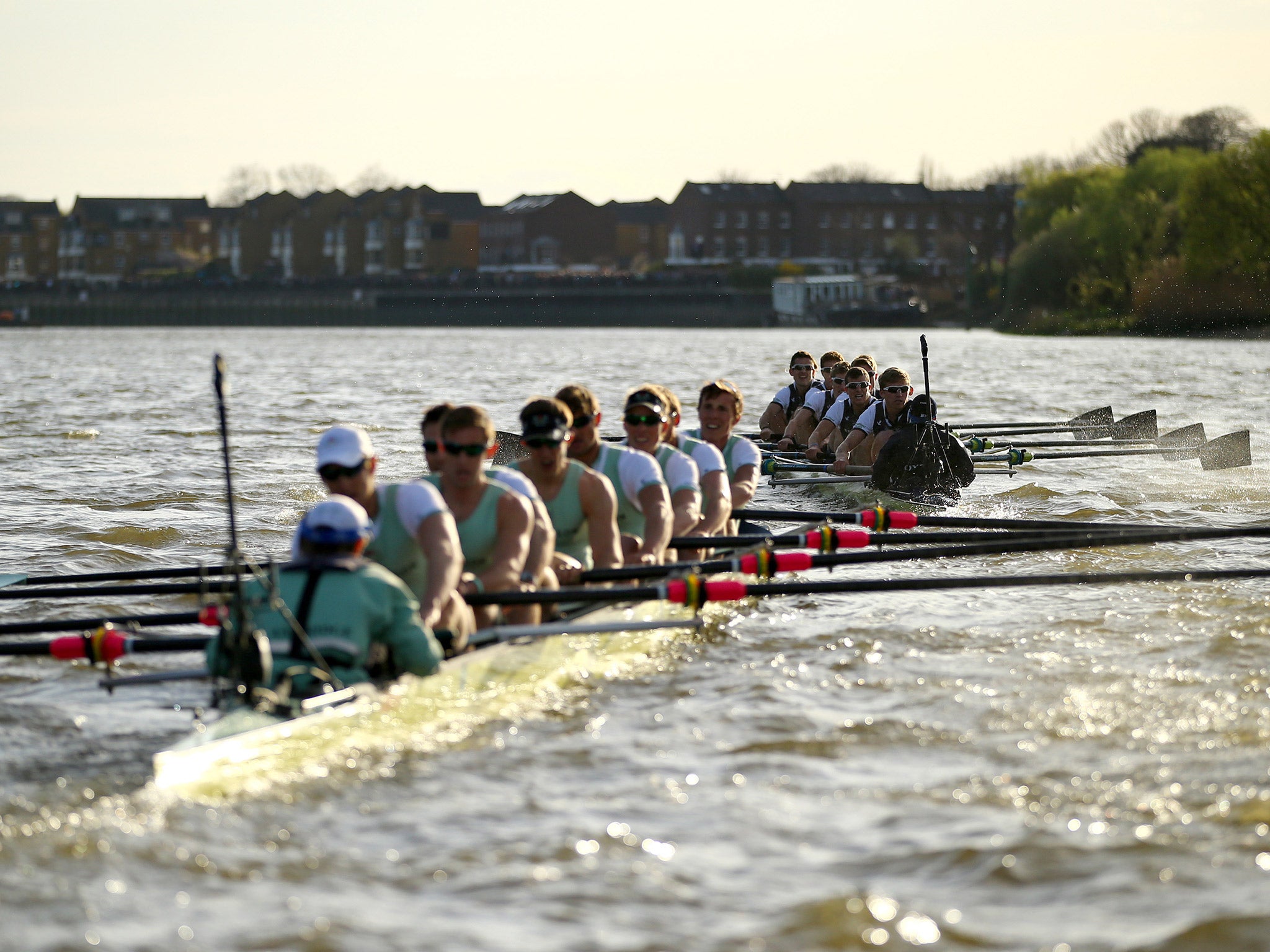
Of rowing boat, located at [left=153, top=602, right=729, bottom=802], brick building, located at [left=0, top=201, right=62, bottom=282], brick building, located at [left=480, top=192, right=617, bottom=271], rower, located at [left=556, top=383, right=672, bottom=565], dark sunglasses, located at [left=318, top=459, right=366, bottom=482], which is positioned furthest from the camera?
brick building, located at [left=0, top=201, right=62, bottom=282]

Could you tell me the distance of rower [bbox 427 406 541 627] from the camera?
7.45m

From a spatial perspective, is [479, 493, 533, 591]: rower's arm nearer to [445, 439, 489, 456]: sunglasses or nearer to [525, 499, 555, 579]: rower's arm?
[525, 499, 555, 579]: rower's arm

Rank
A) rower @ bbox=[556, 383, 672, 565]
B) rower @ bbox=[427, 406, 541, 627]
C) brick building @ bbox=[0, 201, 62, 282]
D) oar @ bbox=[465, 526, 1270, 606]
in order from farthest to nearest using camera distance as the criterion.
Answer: brick building @ bbox=[0, 201, 62, 282]
rower @ bbox=[556, 383, 672, 565]
oar @ bbox=[465, 526, 1270, 606]
rower @ bbox=[427, 406, 541, 627]

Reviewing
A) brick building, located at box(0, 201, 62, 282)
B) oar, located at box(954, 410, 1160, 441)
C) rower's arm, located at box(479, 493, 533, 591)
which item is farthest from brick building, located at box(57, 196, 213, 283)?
rower's arm, located at box(479, 493, 533, 591)

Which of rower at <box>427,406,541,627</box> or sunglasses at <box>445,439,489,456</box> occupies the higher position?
sunglasses at <box>445,439,489,456</box>

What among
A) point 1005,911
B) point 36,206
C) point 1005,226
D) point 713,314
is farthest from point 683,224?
point 1005,911

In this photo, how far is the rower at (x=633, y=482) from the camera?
914cm

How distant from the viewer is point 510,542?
759 cm

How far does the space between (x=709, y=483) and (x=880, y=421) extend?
4944 mm

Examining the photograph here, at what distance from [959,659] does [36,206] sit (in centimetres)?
13804

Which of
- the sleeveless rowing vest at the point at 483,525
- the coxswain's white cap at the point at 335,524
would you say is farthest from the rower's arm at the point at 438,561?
the coxswain's white cap at the point at 335,524

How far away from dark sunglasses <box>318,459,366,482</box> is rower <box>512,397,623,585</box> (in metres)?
1.67

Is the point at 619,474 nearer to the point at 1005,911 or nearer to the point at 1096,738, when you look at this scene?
the point at 1096,738

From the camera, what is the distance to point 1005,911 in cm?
522
